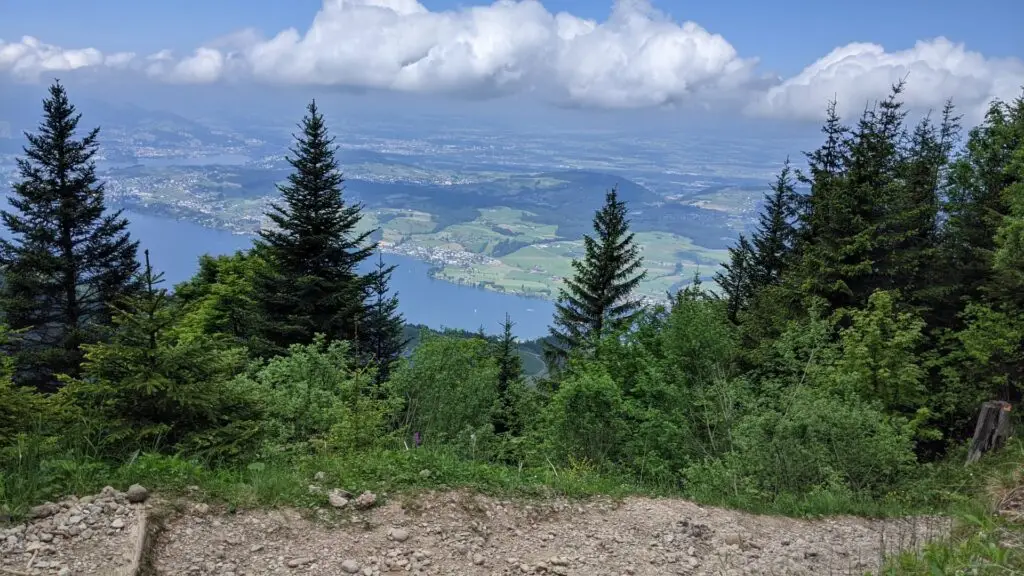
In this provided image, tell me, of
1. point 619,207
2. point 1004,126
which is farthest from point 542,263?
point 1004,126

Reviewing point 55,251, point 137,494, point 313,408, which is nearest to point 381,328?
point 55,251

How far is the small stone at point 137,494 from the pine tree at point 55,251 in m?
19.5

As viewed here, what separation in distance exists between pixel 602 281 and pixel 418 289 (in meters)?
136

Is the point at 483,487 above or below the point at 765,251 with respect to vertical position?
below

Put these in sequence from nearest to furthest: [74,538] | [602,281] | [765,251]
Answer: [74,538]
[602,281]
[765,251]

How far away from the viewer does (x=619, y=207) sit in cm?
2575

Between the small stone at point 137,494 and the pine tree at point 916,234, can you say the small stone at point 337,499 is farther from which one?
the pine tree at point 916,234

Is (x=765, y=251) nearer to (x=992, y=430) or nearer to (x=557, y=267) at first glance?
(x=992, y=430)

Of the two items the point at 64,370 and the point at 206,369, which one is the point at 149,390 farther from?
the point at 64,370

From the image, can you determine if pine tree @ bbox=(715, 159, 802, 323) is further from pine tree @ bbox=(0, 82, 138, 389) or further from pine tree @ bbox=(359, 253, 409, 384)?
pine tree @ bbox=(0, 82, 138, 389)

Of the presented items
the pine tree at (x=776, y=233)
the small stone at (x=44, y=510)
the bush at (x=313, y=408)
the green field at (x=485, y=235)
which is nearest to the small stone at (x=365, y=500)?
the bush at (x=313, y=408)

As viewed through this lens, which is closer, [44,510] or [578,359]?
[44,510]

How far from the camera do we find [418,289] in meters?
158

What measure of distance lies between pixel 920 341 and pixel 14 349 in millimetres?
31210
